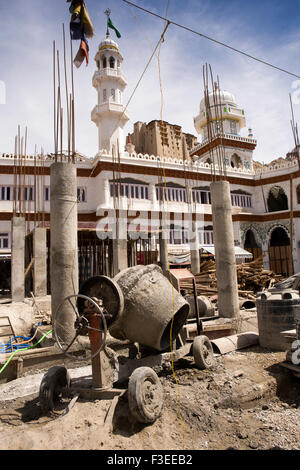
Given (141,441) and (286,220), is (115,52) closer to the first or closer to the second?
(286,220)

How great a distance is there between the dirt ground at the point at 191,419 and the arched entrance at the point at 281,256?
64.0 feet

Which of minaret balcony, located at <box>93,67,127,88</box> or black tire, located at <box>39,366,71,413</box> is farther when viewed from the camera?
minaret balcony, located at <box>93,67,127,88</box>

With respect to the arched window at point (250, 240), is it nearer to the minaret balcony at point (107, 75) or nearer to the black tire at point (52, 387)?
the minaret balcony at point (107, 75)

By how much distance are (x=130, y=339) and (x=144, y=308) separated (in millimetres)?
673

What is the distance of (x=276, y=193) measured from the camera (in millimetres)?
27969

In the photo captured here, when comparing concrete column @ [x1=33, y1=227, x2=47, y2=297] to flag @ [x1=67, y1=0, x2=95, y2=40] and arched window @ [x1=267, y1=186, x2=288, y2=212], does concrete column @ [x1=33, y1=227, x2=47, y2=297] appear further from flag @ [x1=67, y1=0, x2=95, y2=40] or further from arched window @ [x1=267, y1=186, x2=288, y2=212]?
arched window @ [x1=267, y1=186, x2=288, y2=212]

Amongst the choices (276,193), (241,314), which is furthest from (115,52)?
(241,314)

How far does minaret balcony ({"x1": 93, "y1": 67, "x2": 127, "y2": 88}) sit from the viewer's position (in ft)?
87.9

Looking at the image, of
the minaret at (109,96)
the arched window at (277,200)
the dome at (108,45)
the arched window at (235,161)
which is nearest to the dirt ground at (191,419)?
the minaret at (109,96)

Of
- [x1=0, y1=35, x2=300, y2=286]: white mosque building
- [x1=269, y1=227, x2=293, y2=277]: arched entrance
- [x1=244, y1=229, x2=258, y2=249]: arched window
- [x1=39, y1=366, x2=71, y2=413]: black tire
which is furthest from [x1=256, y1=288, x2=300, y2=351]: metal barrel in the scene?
[x1=244, y1=229, x2=258, y2=249]: arched window

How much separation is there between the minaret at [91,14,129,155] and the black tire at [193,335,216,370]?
21.7 metres

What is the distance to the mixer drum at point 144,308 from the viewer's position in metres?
5.14

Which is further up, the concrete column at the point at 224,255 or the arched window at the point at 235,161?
the arched window at the point at 235,161

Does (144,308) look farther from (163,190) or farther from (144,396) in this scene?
(163,190)
